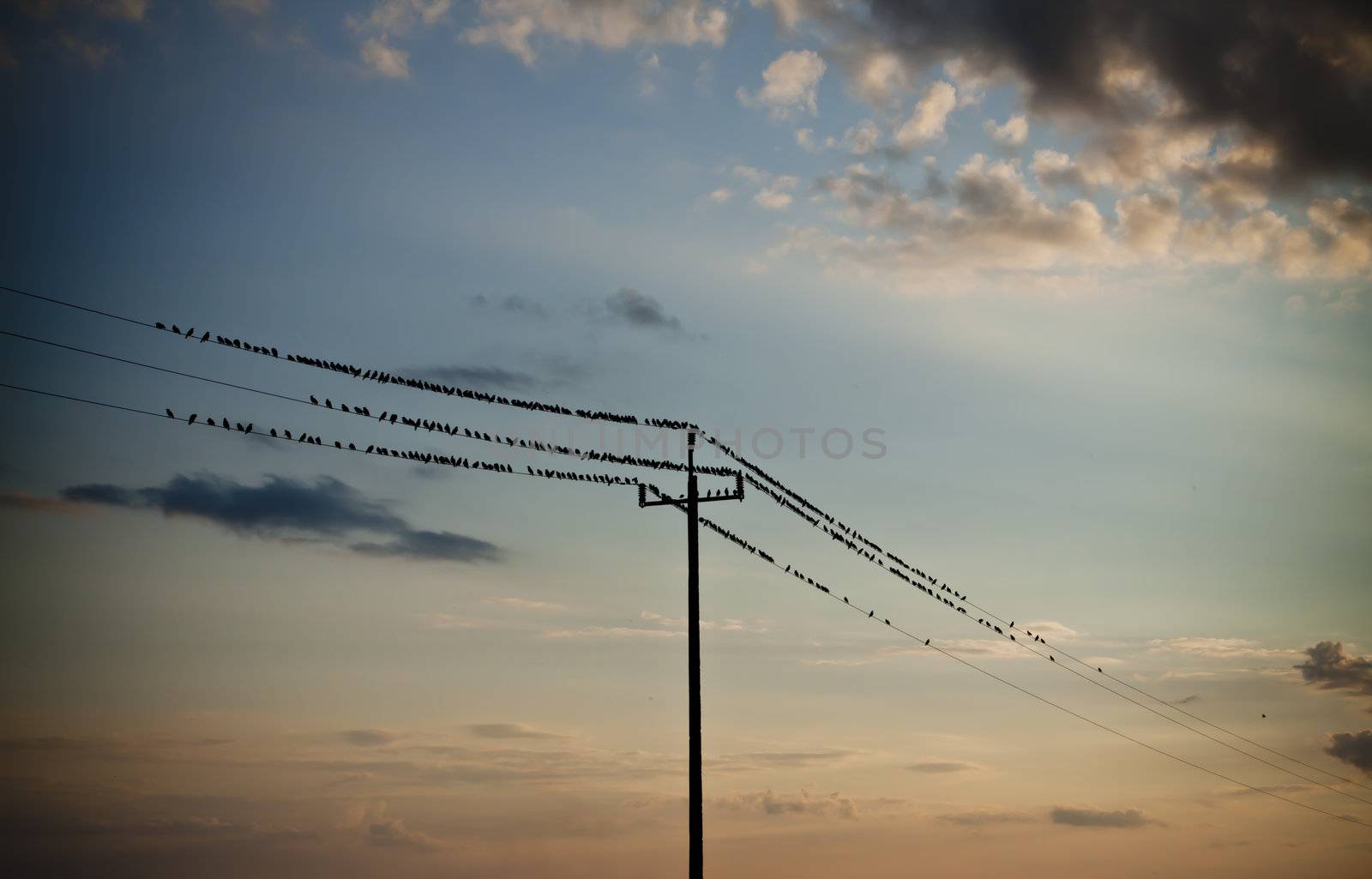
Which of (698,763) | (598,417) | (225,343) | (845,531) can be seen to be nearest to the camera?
(225,343)

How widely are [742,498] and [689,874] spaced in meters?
9.85

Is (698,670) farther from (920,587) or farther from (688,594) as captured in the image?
Result: (920,587)

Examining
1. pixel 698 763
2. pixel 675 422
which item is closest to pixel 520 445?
pixel 675 422

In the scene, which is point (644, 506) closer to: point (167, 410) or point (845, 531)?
point (845, 531)

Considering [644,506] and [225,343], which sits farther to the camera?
[644,506]

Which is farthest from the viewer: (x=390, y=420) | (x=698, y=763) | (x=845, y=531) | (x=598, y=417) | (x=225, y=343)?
(x=845, y=531)

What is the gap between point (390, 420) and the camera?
26.9 m

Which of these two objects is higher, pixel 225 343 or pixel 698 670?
pixel 225 343

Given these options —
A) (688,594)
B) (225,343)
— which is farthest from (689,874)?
(225,343)

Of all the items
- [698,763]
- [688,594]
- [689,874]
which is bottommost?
[689,874]

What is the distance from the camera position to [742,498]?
31.2 meters

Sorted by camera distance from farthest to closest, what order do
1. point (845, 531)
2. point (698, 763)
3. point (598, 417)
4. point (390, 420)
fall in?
point (845, 531), point (598, 417), point (698, 763), point (390, 420)

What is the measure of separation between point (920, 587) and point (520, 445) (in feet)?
52.7

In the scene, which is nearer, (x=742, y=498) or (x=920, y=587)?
(x=742, y=498)
